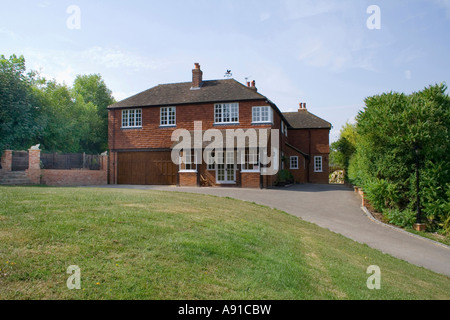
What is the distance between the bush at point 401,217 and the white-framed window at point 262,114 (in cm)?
1209

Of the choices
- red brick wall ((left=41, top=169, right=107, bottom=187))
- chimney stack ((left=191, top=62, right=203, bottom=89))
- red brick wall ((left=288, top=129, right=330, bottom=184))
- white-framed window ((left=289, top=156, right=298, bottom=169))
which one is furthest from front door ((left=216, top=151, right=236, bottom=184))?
red brick wall ((left=288, top=129, right=330, bottom=184))

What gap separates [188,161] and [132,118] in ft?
22.4

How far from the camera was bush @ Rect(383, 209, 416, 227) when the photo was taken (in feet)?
45.6

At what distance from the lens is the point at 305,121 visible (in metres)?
38.5

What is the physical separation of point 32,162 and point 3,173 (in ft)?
5.71

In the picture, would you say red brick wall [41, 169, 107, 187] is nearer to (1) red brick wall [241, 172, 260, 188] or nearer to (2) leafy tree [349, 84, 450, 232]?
(1) red brick wall [241, 172, 260, 188]

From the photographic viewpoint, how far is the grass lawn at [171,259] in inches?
175

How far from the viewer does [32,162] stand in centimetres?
2205

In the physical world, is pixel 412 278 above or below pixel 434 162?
below

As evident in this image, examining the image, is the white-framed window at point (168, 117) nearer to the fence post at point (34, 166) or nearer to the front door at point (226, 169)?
the front door at point (226, 169)

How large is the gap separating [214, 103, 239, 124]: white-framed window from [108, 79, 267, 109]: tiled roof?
0.49 metres
